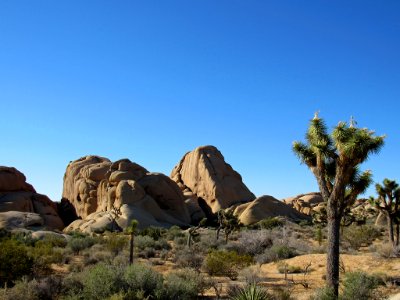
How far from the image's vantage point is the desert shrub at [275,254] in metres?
23.0

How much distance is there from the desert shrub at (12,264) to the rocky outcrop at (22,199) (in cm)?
3691

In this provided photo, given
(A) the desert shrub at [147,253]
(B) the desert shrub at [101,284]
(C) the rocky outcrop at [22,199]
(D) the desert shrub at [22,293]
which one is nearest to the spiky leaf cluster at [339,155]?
(B) the desert shrub at [101,284]

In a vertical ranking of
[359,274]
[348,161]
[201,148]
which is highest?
[201,148]

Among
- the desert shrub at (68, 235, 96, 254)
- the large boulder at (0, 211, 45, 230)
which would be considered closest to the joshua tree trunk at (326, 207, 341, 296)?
the desert shrub at (68, 235, 96, 254)

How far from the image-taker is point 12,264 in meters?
14.5

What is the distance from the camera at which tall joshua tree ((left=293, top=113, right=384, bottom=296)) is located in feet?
42.0

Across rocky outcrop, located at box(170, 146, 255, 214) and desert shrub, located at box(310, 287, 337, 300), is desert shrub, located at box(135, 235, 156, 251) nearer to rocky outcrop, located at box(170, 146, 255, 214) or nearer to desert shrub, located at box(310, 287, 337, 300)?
desert shrub, located at box(310, 287, 337, 300)

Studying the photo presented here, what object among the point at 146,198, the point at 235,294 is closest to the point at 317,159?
the point at 235,294

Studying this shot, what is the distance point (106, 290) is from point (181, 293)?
226 cm

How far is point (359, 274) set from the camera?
12086mm

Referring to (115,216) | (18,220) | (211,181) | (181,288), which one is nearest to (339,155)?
(181,288)

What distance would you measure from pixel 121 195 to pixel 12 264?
36662mm

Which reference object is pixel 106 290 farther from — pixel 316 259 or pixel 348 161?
pixel 316 259

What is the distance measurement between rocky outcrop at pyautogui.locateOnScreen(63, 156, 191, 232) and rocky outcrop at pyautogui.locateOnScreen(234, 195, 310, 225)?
7.63 metres
